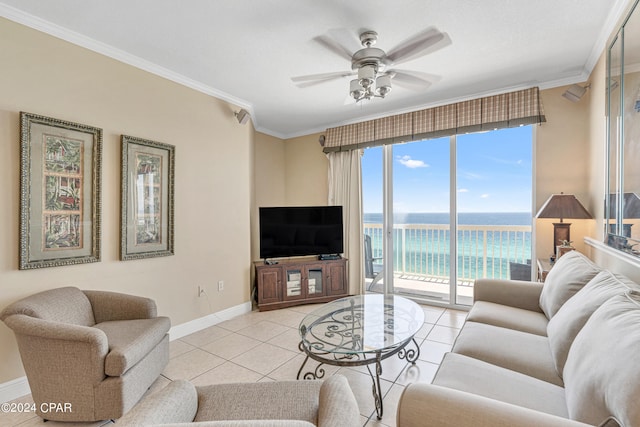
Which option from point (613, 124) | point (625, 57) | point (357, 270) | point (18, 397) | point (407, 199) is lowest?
point (18, 397)

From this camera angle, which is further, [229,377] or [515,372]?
[229,377]

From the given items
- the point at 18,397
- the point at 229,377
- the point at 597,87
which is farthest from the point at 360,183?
the point at 18,397

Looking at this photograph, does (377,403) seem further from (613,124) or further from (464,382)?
(613,124)

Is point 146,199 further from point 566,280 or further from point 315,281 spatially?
point 566,280

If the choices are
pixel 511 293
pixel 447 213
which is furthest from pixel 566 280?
pixel 447 213

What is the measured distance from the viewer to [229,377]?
222 centimetres

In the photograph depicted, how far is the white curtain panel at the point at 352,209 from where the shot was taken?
4285 millimetres

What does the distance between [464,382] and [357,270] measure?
3.01m

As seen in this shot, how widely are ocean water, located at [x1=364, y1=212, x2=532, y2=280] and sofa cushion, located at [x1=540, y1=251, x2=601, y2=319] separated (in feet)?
4.59

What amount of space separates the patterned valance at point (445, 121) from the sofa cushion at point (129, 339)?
3.30 metres

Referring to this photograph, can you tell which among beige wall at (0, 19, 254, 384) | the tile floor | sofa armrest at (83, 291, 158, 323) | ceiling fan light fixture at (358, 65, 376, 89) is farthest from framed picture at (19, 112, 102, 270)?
ceiling fan light fixture at (358, 65, 376, 89)

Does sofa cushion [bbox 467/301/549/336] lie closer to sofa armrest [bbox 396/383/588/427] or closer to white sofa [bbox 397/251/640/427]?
white sofa [bbox 397/251/640/427]

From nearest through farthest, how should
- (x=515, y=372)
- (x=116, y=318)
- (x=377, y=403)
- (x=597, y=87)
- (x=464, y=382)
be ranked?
(x=464, y=382)
(x=515, y=372)
(x=377, y=403)
(x=116, y=318)
(x=597, y=87)

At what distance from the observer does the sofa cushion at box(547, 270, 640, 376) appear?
1.33 metres
